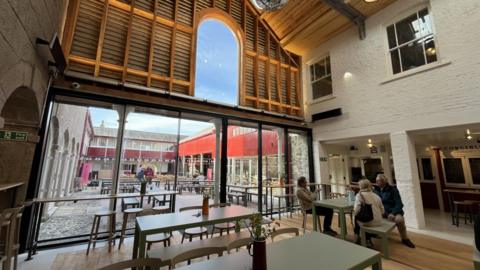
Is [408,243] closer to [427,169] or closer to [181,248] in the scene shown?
[181,248]

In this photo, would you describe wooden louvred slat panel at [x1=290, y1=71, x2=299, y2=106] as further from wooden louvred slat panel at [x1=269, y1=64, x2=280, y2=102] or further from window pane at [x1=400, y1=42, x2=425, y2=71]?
window pane at [x1=400, y1=42, x2=425, y2=71]

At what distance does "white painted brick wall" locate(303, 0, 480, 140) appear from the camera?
4.37 m

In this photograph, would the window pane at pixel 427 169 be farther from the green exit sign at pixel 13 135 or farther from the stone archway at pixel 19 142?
the green exit sign at pixel 13 135

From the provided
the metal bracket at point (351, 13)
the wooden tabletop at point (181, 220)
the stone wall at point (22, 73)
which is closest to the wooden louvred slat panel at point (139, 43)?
the stone wall at point (22, 73)

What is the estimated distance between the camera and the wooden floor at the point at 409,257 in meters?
2.98

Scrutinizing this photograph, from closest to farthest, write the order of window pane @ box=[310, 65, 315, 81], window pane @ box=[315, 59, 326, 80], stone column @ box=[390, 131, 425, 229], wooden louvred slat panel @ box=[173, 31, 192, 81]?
stone column @ box=[390, 131, 425, 229]
wooden louvred slat panel @ box=[173, 31, 192, 81]
window pane @ box=[315, 59, 326, 80]
window pane @ box=[310, 65, 315, 81]

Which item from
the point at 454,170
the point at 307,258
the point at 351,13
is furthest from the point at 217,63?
the point at 454,170

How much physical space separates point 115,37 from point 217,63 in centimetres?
271

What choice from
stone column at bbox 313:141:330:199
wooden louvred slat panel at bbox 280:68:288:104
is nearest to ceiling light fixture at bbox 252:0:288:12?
wooden louvred slat panel at bbox 280:68:288:104

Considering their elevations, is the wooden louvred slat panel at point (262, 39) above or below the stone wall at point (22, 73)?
above

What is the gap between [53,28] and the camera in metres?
3.39

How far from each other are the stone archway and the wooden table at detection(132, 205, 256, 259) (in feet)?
6.97

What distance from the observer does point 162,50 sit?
531 centimetres

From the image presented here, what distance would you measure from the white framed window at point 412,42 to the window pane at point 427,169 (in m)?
3.90
